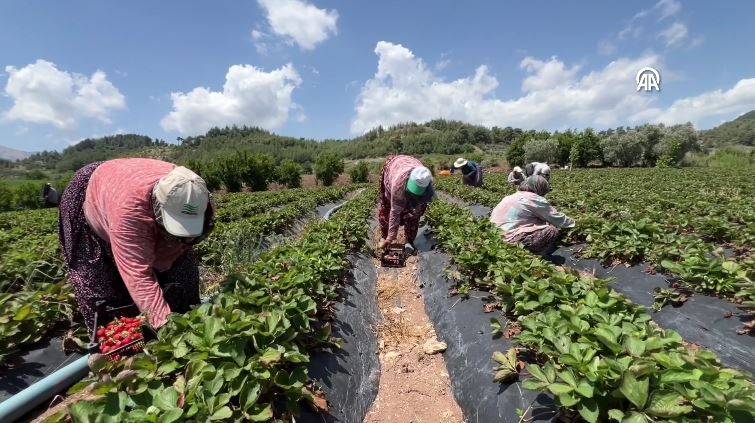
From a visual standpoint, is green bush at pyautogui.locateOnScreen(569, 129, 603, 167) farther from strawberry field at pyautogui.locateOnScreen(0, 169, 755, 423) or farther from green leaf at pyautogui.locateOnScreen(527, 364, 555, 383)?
green leaf at pyautogui.locateOnScreen(527, 364, 555, 383)

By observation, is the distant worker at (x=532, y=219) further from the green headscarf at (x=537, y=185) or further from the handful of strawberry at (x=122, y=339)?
the handful of strawberry at (x=122, y=339)

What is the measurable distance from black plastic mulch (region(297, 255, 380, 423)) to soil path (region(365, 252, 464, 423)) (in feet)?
0.34

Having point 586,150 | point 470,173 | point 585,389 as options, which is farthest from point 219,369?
point 586,150

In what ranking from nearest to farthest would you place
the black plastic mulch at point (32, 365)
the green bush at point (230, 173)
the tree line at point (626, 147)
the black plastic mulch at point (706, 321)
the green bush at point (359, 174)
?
1. the black plastic mulch at point (32, 365)
2. the black plastic mulch at point (706, 321)
3. the green bush at point (230, 173)
4. the green bush at point (359, 174)
5. the tree line at point (626, 147)

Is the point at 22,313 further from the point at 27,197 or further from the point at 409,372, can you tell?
the point at 27,197

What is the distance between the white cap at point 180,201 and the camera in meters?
2.11

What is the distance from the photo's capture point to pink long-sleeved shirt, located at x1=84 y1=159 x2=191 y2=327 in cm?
213

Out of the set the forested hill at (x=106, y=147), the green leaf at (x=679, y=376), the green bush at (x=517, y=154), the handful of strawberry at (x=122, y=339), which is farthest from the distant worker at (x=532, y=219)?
the forested hill at (x=106, y=147)

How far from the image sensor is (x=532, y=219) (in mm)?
5277

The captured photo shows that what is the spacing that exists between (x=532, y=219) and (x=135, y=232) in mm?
4798

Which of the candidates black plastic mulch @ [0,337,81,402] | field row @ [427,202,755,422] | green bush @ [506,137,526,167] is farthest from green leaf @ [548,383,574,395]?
green bush @ [506,137,526,167]

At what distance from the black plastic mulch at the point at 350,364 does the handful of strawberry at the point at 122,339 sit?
3.33 ft

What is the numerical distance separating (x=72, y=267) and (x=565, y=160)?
53.5 meters

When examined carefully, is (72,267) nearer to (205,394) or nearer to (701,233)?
(205,394)
